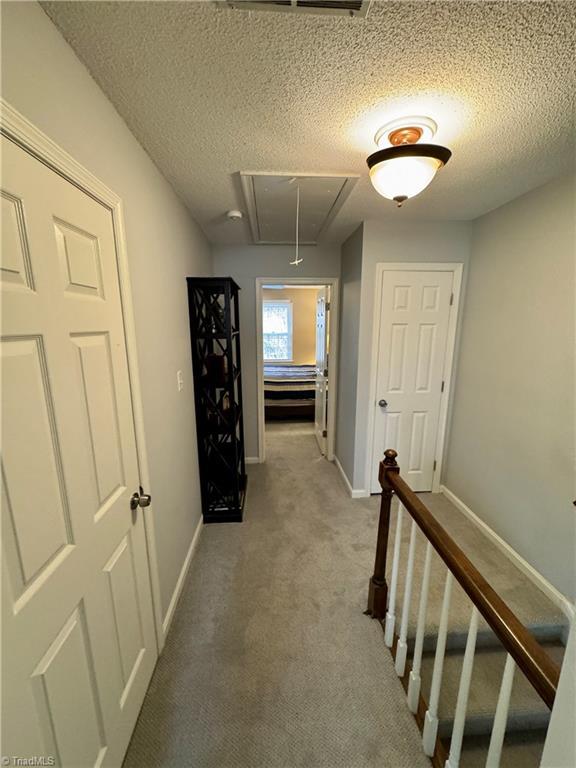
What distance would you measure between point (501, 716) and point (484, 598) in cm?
28

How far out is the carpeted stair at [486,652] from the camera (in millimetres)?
1271

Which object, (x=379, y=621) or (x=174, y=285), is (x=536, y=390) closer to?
(x=379, y=621)

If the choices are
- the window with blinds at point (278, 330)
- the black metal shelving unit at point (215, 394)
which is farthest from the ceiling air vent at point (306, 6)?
the window with blinds at point (278, 330)

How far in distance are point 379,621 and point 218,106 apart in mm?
2570

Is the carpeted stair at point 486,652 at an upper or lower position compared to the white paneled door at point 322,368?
lower

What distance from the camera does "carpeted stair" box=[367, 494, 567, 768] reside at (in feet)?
4.17

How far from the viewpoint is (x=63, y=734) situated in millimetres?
789

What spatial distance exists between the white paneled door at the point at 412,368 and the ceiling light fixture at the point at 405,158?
3.97ft

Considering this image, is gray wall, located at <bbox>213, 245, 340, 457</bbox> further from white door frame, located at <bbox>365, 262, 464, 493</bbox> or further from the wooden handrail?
the wooden handrail

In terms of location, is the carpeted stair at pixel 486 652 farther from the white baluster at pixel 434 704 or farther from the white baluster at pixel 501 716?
the white baluster at pixel 501 716

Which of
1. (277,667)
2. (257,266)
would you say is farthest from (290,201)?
(277,667)

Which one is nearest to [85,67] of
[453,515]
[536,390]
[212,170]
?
[212,170]

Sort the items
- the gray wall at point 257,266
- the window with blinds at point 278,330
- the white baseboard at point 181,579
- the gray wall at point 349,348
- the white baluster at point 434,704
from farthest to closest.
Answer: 1. the window with blinds at point 278,330
2. the gray wall at point 257,266
3. the gray wall at point 349,348
4. the white baseboard at point 181,579
5. the white baluster at point 434,704

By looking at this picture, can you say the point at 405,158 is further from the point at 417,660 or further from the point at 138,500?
the point at 417,660
